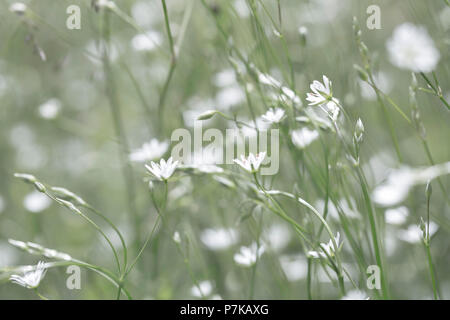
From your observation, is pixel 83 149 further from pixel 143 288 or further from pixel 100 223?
pixel 143 288

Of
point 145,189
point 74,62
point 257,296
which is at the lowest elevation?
point 257,296

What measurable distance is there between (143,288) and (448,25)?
112cm

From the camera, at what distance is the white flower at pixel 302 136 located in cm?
97

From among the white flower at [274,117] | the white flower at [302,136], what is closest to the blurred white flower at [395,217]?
the white flower at [302,136]

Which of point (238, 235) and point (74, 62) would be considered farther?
point (74, 62)

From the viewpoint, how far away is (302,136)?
3.25ft

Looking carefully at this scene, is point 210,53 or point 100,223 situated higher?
point 210,53

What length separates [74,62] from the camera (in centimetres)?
239

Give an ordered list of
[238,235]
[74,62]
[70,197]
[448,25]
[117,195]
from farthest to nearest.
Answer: [74,62] < [117,195] < [238,235] < [448,25] < [70,197]

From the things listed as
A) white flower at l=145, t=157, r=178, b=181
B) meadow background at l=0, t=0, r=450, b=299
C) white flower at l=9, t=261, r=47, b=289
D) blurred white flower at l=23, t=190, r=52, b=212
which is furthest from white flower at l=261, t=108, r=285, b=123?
blurred white flower at l=23, t=190, r=52, b=212

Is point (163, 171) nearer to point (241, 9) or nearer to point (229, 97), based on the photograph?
point (229, 97)

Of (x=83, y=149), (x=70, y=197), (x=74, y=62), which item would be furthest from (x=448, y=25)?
(x=74, y=62)

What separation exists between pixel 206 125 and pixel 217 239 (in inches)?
15.8

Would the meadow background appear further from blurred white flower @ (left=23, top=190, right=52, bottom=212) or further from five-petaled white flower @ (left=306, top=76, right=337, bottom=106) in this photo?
five-petaled white flower @ (left=306, top=76, right=337, bottom=106)
